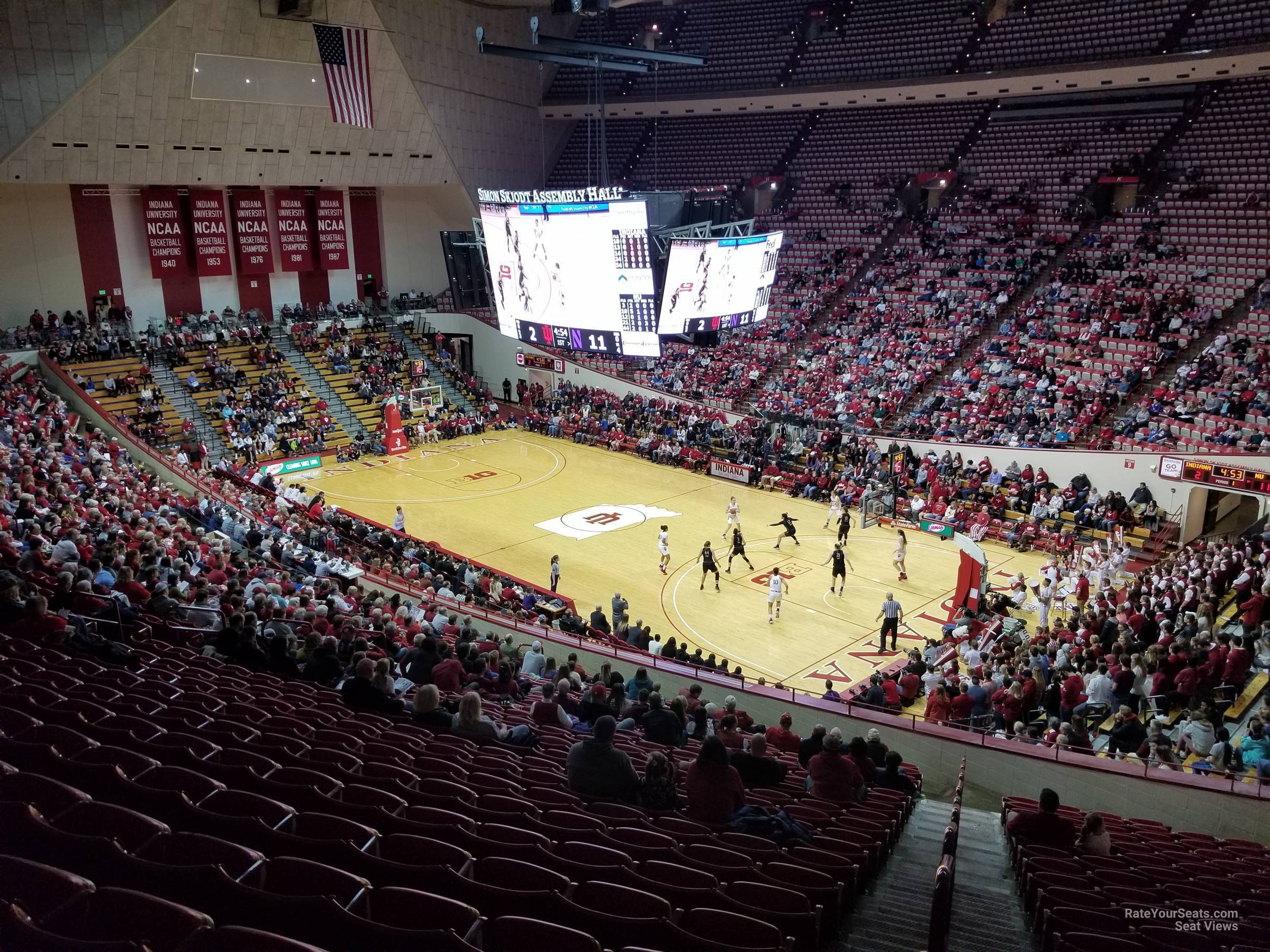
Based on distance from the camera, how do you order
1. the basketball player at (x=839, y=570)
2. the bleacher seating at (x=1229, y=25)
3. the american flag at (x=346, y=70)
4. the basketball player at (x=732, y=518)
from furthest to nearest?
the american flag at (x=346, y=70) < the bleacher seating at (x=1229, y=25) < the basketball player at (x=732, y=518) < the basketball player at (x=839, y=570)

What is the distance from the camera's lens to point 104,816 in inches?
145

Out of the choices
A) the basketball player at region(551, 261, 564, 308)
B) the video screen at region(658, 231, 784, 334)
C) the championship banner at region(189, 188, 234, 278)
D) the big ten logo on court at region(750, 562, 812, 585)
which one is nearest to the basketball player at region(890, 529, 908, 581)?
the big ten logo on court at region(750, 562, 812, 585)

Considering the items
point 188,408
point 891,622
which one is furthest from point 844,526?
point 188,408

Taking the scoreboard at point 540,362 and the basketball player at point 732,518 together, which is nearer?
the basketball player at point 732,518

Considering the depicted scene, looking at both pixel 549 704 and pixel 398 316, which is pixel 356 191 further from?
pixel 549 704

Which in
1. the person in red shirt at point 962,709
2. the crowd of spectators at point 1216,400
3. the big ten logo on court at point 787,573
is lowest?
the big ten logo on court at point 787,573

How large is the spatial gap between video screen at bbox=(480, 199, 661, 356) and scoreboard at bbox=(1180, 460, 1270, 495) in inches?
494

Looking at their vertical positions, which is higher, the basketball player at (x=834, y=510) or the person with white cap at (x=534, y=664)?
the person with white cap at (x=534, y=664)

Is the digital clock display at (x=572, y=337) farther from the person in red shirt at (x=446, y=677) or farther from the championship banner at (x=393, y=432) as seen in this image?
the person in red shirt at (x=446, y=677)

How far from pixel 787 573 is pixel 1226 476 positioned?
984cm

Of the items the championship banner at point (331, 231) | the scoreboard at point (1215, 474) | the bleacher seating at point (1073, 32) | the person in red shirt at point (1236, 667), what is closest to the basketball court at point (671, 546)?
the scoreboard at point (1215, 474)

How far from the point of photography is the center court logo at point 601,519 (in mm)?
25297

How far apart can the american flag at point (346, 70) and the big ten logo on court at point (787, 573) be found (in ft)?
77.0

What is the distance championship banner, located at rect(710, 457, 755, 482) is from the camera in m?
30.5
